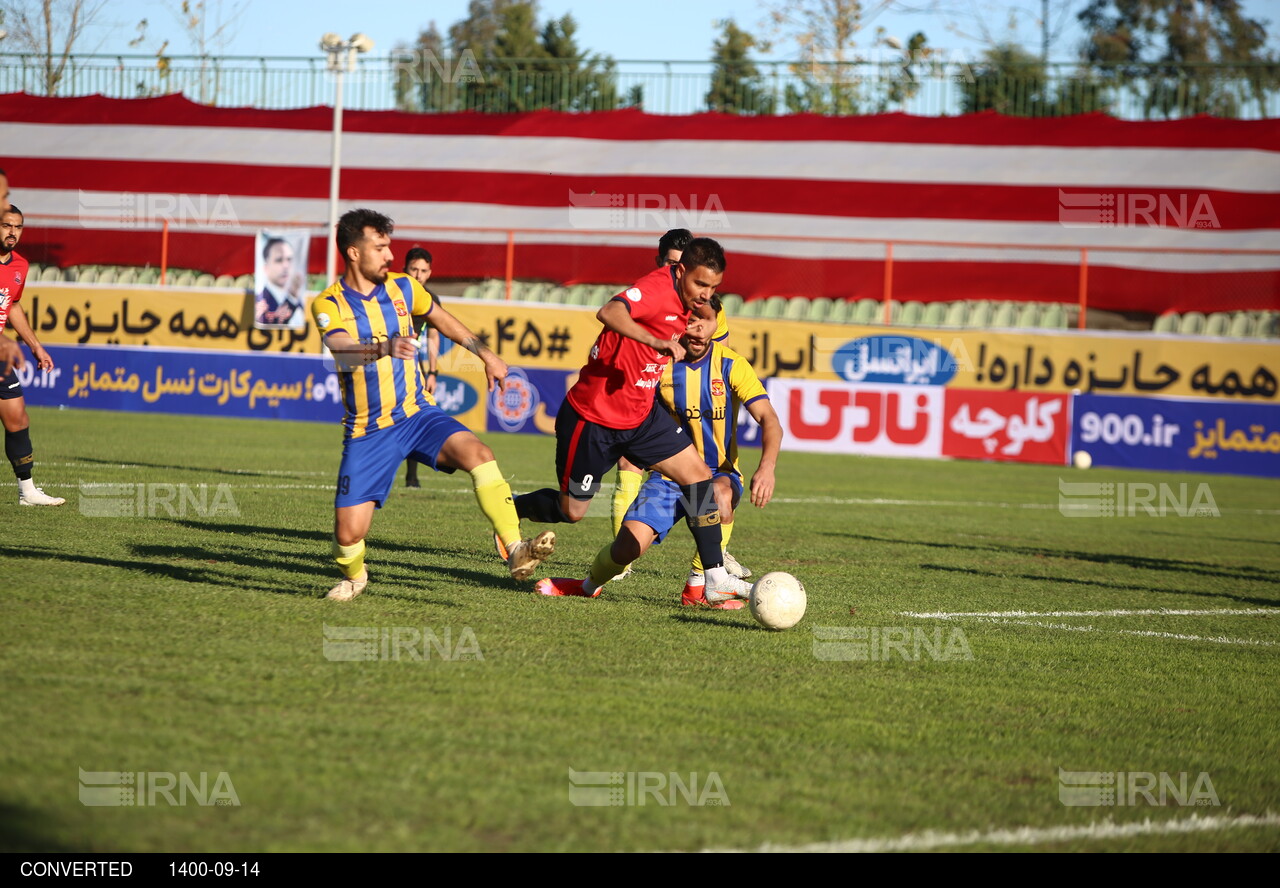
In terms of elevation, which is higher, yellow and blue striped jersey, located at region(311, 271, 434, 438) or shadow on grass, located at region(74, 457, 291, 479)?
yellow and blue striped jersey, located at region(311, 271, 434, 438)

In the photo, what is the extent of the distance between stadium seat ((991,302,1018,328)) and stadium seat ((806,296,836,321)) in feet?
10.2

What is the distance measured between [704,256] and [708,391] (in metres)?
1.22

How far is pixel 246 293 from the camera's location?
25.8 m

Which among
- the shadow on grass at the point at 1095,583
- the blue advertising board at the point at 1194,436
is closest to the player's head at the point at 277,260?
the blue advertising board at the point at 1194,436

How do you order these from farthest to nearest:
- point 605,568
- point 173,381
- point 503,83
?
point 503,83 < point 173,381 < point 605,568

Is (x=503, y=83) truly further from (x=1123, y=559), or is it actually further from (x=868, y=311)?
(x=1123, y=559)

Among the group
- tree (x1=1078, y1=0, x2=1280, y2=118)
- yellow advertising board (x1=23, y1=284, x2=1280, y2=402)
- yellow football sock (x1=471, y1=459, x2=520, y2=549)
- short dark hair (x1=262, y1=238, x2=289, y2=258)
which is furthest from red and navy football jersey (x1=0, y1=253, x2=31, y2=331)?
tree (x1=1078, y1=0, x2=1280, y2=118)

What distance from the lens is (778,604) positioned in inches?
267

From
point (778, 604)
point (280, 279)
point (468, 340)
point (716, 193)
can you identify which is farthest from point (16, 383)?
point (716, 193)

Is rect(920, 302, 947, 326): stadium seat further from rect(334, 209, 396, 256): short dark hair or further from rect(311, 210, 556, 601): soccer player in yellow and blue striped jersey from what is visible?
rect(334, 209, 396, 256): short dark hair

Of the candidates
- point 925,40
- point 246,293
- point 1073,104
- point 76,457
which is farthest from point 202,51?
point 76,457

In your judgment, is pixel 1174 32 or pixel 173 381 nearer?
pixel 173 381

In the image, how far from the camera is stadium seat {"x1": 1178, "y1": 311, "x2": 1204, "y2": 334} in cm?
2630
